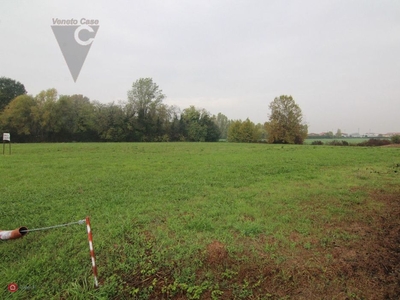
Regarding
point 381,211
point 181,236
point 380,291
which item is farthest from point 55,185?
Answer: point 381,211

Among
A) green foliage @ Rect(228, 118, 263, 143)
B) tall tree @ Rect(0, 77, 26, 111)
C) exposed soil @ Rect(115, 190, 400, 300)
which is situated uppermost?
tall tree @ Rect(0, 77, 26, 111)

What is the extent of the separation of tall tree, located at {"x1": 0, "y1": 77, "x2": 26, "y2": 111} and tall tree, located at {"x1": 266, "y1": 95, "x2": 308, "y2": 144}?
56.0 m

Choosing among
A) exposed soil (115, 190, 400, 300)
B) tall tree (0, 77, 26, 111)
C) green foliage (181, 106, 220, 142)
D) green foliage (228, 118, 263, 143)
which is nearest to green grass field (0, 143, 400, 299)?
exposed soil (115, 190, 400, 300)

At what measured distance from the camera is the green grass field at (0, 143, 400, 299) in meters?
2.70

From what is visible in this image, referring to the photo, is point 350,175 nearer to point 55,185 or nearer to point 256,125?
point 55,185

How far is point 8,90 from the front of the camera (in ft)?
154

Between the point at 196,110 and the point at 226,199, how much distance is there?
57546 millimetres

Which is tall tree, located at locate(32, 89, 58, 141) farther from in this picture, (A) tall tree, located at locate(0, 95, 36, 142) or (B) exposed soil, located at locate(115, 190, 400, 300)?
(B) exposed soil, located at locate(115, 190, 400, 300)

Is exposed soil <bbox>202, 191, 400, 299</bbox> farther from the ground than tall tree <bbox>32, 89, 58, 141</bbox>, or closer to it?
closer to it

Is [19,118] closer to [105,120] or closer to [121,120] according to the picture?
[105,120]

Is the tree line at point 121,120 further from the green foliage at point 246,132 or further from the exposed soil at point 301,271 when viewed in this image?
the exposed soil at point 301,271

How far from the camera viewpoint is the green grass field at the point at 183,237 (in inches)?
106

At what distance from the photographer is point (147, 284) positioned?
2.76 metres

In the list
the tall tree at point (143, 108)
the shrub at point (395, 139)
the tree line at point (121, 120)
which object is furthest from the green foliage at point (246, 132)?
the shrub at point (395, 139)
